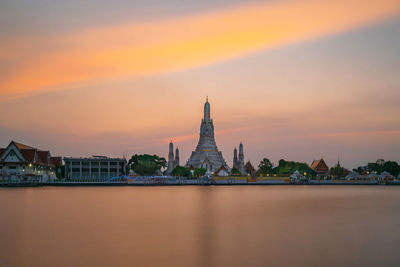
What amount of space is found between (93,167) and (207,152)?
32501 millimetres

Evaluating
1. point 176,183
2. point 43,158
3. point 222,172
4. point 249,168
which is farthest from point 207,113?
point 43,158

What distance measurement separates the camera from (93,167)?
4090 inches

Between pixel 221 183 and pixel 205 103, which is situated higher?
pixel 205 103

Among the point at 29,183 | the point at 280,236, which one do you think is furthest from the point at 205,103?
the point at 280,236

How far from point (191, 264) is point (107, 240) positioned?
7.01 meters

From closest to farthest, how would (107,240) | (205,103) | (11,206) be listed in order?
(107,240)
(11,206)
(205,103)

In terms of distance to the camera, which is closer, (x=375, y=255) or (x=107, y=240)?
(x=375, y=255)

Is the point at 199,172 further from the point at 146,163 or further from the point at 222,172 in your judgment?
the point at 146,163

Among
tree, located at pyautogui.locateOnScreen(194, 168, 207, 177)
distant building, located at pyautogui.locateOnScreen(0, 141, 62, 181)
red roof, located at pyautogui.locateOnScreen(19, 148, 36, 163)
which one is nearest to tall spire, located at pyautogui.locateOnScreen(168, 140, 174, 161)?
tree, located at pyautogui.locateOnScreen(194, 168, 207, 177)

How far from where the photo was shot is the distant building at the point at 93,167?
10344cm

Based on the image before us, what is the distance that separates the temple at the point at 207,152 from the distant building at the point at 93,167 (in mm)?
23034

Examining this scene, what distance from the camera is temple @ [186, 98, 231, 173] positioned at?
11600cm

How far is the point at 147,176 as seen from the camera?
106125 mm

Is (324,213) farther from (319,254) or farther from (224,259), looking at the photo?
(224,259)
